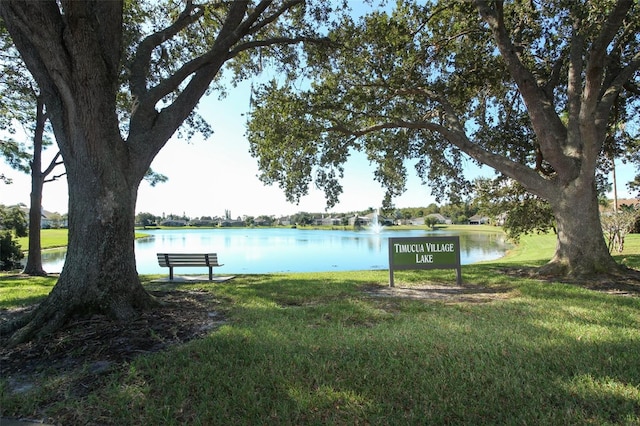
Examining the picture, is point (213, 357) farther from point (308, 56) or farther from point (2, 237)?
point (2, 237)

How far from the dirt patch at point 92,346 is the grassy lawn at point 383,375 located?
0.17 meters

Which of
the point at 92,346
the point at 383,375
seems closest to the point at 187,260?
the point at 92,346

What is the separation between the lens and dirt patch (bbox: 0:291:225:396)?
11.2 ft

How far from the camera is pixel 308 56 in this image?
397 inches

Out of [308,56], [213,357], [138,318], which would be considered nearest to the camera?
[213,357]

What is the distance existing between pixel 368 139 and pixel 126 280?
10207 millimetres

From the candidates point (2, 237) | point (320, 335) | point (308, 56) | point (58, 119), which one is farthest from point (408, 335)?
point (2, 237)

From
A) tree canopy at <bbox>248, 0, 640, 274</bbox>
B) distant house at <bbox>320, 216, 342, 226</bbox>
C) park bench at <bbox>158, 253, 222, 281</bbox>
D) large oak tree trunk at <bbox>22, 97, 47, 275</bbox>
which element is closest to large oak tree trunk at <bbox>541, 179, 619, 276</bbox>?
tree canopy at <bbox>248, 0, 640, 274</bbox>

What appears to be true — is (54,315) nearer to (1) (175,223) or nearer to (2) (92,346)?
(2) (92,346)

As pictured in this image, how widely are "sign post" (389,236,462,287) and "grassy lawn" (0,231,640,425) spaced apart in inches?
111

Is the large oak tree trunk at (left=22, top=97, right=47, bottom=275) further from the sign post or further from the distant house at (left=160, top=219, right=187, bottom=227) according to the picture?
the distant house at (left=160, top=219, right=187, bottom=227)

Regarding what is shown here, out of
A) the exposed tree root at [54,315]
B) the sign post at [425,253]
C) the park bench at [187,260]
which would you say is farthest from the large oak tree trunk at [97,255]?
the sign post at [425,253]

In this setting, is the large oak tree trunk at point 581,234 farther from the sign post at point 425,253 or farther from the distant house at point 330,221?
the distant house at point 330,221

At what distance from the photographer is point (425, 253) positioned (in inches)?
319
